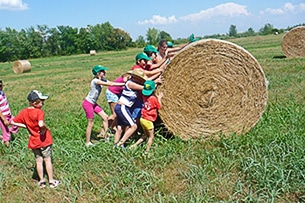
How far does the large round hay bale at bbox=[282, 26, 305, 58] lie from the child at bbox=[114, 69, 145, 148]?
13804 millimetres

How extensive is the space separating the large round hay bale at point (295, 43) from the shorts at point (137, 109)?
13.6 metres

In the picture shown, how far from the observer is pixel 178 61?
5.43 m

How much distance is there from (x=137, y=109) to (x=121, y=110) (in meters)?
0.35

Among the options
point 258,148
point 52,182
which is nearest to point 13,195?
point 52,182

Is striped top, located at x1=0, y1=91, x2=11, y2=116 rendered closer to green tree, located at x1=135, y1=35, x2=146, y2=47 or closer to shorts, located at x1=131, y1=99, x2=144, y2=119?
shorts, located at x1=131, y1=99, x2=144, y2=119

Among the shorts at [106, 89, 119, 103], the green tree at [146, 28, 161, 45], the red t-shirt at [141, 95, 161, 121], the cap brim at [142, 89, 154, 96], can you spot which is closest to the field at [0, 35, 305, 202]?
the red t-shirt at [141, 95, 161, 121]

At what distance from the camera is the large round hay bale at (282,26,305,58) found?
1705 cm

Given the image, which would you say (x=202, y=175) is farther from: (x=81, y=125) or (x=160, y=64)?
(x=81, y=125)

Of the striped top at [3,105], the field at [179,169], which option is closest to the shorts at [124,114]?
the field at [179,169]

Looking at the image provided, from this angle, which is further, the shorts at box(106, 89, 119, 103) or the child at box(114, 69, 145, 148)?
the shorts at box(106, 89, 119, 103)

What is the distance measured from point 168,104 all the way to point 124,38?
260 ft

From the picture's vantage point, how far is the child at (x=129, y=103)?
18.2 feet

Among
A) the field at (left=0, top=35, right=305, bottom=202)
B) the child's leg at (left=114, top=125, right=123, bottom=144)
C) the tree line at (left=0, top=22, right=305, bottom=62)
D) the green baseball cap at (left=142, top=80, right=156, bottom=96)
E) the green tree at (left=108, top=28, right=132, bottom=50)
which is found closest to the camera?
the field at (left=0, top=35, right=305, bottom=202)

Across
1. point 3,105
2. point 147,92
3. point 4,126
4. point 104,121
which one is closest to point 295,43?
point 104,121
